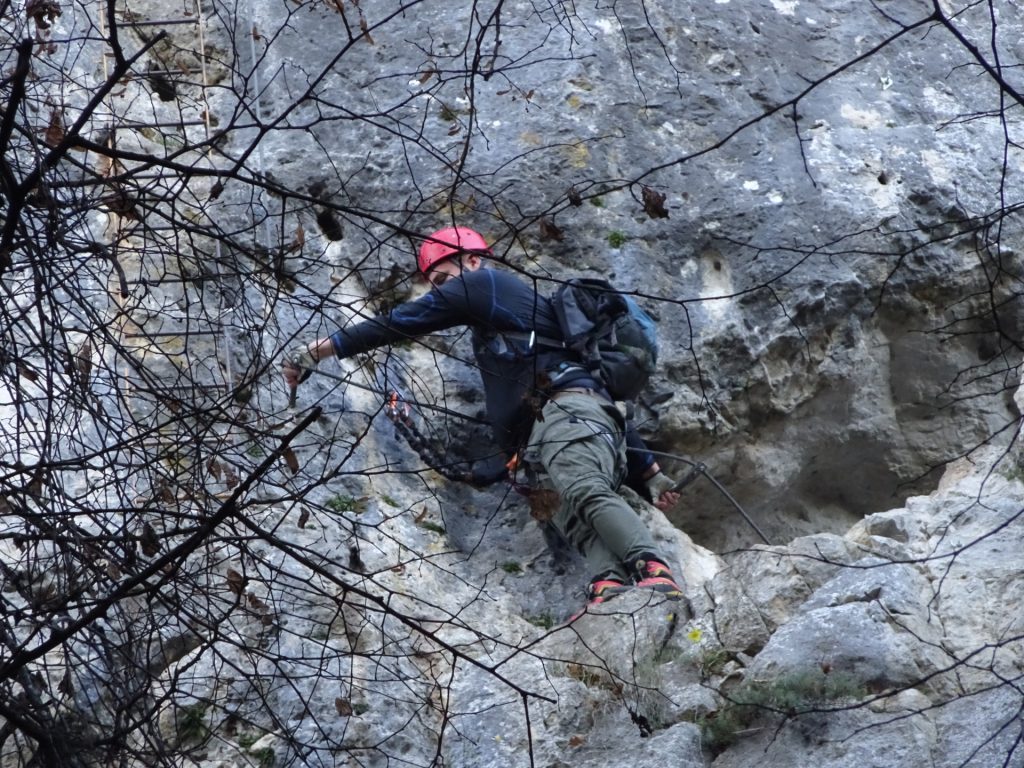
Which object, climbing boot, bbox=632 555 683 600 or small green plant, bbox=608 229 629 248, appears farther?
small green plant, bbox=608 229 629 248

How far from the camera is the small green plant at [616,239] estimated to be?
23.9ft

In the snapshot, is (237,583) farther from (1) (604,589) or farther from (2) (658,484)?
(2) (658,484)

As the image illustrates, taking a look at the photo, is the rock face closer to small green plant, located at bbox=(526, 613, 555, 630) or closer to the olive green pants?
small green plant, located at bbox=(526, 613, 555, 630)

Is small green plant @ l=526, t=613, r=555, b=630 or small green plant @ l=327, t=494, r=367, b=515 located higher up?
small green plant @ l=327, t=494, r=367, b=515

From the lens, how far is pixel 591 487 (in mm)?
6086

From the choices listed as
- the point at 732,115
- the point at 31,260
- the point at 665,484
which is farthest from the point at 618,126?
the point at 31,260

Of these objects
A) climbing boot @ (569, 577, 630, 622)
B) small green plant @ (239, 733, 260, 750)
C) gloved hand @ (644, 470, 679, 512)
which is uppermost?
gloved hand @ (644, 470, 679, 512)

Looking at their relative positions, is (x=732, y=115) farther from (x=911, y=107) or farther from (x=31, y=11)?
(x=31, y=11)

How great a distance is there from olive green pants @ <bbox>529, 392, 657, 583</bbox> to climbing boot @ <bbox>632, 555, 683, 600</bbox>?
42mm

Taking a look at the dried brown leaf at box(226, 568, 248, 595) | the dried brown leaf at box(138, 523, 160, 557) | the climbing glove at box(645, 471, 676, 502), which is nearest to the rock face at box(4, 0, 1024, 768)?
the climbing glove at box(645, 471, 676, 502)

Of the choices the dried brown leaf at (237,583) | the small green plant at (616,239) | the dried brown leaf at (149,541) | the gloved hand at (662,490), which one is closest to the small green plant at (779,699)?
the gloved hand at (662,490)

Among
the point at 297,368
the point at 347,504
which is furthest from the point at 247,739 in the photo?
the point at 347,504

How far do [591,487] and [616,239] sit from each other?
1585mm

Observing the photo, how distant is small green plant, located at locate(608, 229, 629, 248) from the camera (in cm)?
729
